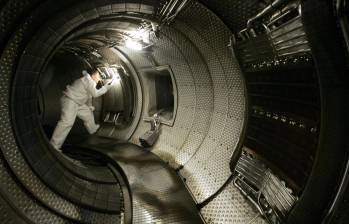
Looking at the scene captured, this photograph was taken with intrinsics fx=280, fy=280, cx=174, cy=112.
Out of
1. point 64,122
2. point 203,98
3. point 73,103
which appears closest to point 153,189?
point 203,98

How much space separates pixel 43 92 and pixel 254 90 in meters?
5.52

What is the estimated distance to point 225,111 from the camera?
4.03m

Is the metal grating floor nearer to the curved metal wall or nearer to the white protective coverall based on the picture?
the curved metal wall

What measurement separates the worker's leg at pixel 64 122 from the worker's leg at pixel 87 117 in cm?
46

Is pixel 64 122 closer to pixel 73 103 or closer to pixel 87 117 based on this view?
pixel 73 103

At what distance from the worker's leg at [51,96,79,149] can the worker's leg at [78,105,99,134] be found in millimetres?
459

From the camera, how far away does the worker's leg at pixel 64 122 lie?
598cm

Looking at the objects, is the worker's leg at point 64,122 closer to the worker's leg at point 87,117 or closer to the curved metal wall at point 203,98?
the worker's leg at point 87,117

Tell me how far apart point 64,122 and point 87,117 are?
108 centimetres

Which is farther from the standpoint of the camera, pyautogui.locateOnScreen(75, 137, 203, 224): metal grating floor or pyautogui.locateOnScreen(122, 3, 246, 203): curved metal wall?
pyautogui.locateOnScreen(122, 3, 246, 203): curved metal wall

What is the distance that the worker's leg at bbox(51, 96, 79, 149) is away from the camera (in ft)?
19.6

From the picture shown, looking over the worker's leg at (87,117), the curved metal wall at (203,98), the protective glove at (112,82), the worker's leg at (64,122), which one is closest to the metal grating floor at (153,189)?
the curved metal wall at (203,98)

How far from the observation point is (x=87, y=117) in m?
7.24

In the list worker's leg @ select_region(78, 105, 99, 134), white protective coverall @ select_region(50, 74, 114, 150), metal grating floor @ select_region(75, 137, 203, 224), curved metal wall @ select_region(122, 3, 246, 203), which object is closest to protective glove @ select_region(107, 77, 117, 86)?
white protective coverall @ select_region(50, 74, 114, 150)
